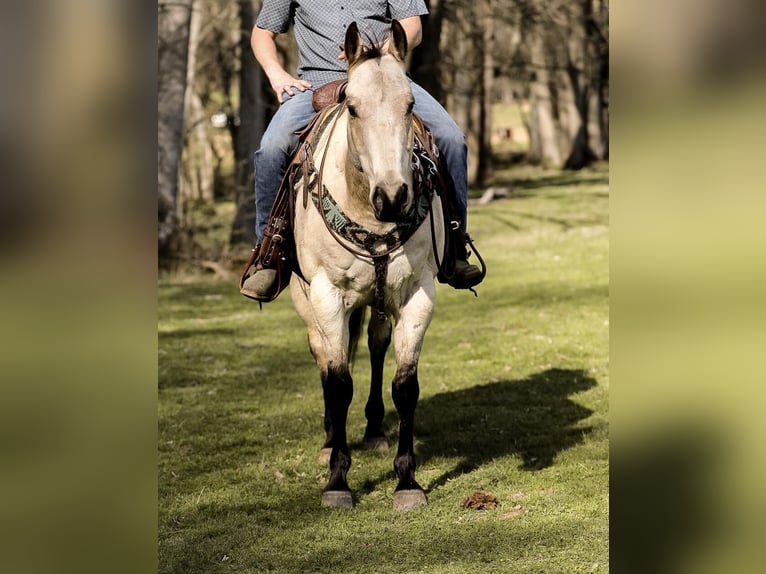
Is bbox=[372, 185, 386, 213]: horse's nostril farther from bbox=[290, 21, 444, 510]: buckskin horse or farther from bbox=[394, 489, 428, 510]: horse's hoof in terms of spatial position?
bbox=[394, 489, 428, 510]: horse's hoof

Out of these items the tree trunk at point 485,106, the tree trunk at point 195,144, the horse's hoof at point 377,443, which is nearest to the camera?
the horse's hoof at point 377,443

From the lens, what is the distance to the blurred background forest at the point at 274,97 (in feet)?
54.0

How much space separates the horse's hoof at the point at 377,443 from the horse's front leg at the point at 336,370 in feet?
3.24

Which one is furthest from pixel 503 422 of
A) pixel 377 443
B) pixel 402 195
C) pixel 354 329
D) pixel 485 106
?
pixel 485 106

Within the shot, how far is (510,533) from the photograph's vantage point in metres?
5.14

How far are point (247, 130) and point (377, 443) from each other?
12.5 meters

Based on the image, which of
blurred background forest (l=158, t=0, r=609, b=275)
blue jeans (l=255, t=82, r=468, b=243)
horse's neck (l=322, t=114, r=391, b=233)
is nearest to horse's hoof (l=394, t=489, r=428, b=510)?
horse's neck (l=322, t=114, r=391, b=233)

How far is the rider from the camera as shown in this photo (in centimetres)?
591

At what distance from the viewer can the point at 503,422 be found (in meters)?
7.55

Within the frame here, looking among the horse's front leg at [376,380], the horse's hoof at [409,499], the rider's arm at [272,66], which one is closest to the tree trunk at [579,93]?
the horse's front leg at [376,380]

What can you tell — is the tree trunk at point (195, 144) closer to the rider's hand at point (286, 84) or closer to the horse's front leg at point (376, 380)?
the horse's front leg at point (376, 380)

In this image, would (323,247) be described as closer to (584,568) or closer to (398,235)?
(398,235)

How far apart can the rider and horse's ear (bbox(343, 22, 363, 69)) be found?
2.81 feet
